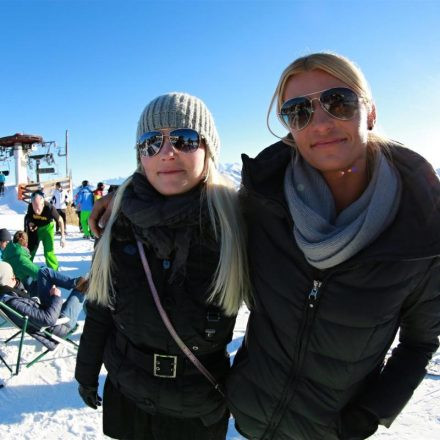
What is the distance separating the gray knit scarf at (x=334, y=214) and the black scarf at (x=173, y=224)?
397 millimetres

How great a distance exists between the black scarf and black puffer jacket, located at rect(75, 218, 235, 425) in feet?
0.13

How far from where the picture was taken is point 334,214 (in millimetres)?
1338

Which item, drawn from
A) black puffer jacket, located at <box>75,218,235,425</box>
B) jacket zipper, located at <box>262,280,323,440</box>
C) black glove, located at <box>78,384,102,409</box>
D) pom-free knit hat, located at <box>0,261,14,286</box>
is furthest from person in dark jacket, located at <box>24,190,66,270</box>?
jacket zipper, located at <box>262,280,323,440</box>

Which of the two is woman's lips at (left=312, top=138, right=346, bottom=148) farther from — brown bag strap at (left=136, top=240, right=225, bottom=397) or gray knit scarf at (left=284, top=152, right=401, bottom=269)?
brown bag strap at (left=136, top=240, right=225, bottom=397)

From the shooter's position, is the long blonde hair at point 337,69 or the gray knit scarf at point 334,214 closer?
the gray knit scarf at point 334,214

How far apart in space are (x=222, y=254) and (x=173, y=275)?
23 cm

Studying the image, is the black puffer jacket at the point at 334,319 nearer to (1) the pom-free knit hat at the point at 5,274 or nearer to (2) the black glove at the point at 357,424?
(2) the black glove at the point at 357,424

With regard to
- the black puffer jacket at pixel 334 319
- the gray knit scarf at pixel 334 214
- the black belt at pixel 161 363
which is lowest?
the black belt at pixel 161 363

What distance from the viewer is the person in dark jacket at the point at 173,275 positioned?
4.86 feet

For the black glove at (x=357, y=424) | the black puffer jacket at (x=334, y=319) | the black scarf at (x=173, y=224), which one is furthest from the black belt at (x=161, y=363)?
the black glove at (x=357, y=424)

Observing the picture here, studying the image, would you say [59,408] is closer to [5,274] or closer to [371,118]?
[5,274]

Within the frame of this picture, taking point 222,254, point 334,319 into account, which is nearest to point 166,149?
point 222,254

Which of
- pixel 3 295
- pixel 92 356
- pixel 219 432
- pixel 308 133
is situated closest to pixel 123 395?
pixel 92 356

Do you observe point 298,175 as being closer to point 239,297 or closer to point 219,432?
point 239,297
